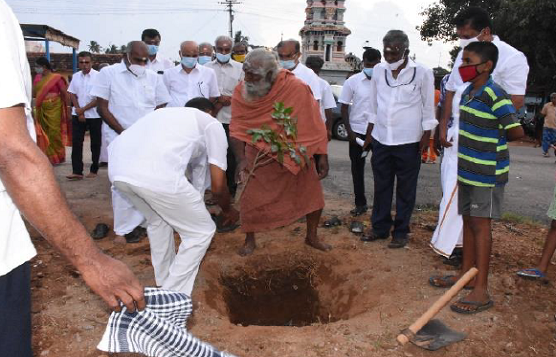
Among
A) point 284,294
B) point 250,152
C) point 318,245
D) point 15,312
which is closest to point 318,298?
point 284,294

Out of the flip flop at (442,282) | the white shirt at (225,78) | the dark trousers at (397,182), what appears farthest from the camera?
the white shirt at (225,78)

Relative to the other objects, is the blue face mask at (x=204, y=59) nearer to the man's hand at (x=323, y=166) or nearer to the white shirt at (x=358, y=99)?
the white shirt at (x=358, y=99)

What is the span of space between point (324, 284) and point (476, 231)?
1.44 meters

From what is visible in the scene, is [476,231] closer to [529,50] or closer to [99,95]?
[99,95]

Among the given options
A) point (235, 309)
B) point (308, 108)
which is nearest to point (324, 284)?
point (235, 309)

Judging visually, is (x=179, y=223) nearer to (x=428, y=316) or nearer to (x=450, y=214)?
(x=428, y=316)

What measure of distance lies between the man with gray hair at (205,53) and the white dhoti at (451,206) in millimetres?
3736

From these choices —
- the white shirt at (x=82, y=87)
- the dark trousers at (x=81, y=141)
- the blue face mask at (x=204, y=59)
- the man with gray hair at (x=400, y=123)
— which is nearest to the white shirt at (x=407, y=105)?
the man with gray hair at (x=400, y=123)

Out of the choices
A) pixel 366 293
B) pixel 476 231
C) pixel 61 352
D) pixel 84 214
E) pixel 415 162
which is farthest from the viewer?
pixel 84 214

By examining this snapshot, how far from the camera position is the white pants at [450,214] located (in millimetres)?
3857

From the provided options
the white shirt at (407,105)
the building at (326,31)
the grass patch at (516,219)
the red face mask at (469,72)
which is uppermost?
the building at (326,31)

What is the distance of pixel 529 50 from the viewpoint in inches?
693

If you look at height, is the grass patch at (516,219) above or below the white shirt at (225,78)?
below

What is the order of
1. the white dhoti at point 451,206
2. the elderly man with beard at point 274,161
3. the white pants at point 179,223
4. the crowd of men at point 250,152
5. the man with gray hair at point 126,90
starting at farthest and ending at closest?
the man with gray hair at point 126,90 → the elderly man with beard at point 274,161 → the white dhoti at point 451,206 → the white pants at point 179,223 → the crowd of men at point 250,152
